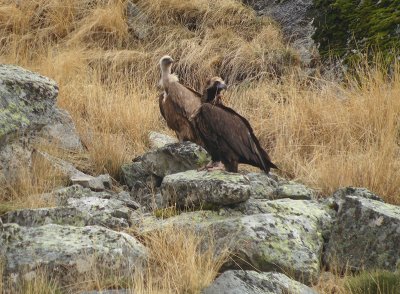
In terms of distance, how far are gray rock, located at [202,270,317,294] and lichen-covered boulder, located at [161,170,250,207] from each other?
114cm

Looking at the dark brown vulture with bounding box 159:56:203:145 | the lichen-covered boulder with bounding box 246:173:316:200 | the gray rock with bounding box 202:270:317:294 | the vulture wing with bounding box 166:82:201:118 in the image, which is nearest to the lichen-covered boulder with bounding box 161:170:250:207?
the lichen-covered boulder with bounding box 246:173:316:200

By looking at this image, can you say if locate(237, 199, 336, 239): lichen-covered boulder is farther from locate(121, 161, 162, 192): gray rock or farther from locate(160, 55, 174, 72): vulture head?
locate(160, 55, 174, 72): vulture head

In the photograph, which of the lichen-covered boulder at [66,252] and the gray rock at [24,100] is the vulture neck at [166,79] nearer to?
the gray rock at [24,100]

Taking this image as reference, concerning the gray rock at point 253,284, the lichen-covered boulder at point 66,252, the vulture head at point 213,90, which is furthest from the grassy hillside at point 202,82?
the lichen-covered boulder at point 66,252

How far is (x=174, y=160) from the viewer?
7.02 metres

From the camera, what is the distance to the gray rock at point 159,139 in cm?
842

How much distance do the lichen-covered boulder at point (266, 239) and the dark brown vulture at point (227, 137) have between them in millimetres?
862

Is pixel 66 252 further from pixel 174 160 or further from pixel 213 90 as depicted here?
pixel 174 160

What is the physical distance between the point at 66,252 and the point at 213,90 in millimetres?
2370

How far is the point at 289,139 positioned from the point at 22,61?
173 inches

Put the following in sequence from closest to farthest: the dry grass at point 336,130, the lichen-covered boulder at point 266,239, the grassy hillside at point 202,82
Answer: the lichen-covered boulder at point 266,239
the dry grass at point 336,130
the grassy hillside at point 202,82

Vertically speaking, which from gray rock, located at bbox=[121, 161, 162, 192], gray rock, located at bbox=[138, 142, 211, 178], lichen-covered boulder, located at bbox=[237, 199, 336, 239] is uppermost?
lichen-covered boulder, located at bbox=[237, 199, 336, 239]

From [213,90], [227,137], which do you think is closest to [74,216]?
[227,137]

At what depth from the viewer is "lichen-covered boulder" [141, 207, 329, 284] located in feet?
16.1
